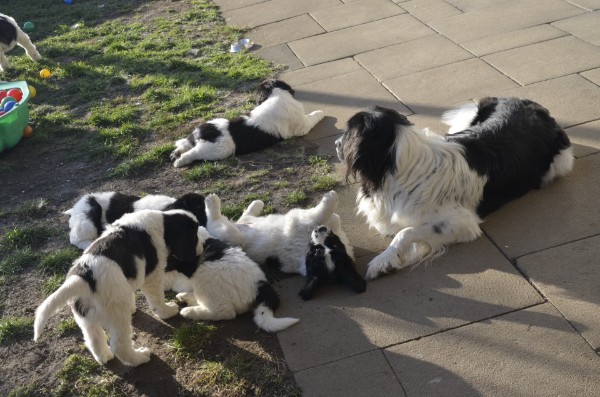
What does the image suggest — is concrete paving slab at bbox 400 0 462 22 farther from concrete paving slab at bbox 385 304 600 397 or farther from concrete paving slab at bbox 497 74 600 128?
concrete paving slab at bbox 385 304 600 397

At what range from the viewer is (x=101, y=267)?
369 cm

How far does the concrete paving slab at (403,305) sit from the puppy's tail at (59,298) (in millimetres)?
1223

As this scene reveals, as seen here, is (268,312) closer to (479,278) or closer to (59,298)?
(59,298)

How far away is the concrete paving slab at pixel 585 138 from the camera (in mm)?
5402

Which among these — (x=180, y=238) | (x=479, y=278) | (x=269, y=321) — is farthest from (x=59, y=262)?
(x=479, y=278)

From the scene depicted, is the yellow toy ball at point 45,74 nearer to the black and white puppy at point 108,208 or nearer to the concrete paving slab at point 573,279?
the black and white puppy at point 108,208

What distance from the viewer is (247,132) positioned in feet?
20.8

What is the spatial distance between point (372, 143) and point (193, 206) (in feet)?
4.65

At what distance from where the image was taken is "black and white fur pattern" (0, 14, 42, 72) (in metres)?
9.43

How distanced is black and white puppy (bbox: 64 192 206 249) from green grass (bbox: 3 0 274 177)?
52.9 inches

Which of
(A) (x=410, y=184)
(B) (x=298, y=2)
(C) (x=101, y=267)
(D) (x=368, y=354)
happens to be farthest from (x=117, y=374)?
(B) (x=298, y=2)

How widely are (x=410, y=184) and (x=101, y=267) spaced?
2170 mm

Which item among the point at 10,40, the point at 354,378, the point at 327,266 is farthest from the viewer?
the point at 10,40

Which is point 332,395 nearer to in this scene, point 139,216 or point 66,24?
point 139,216
